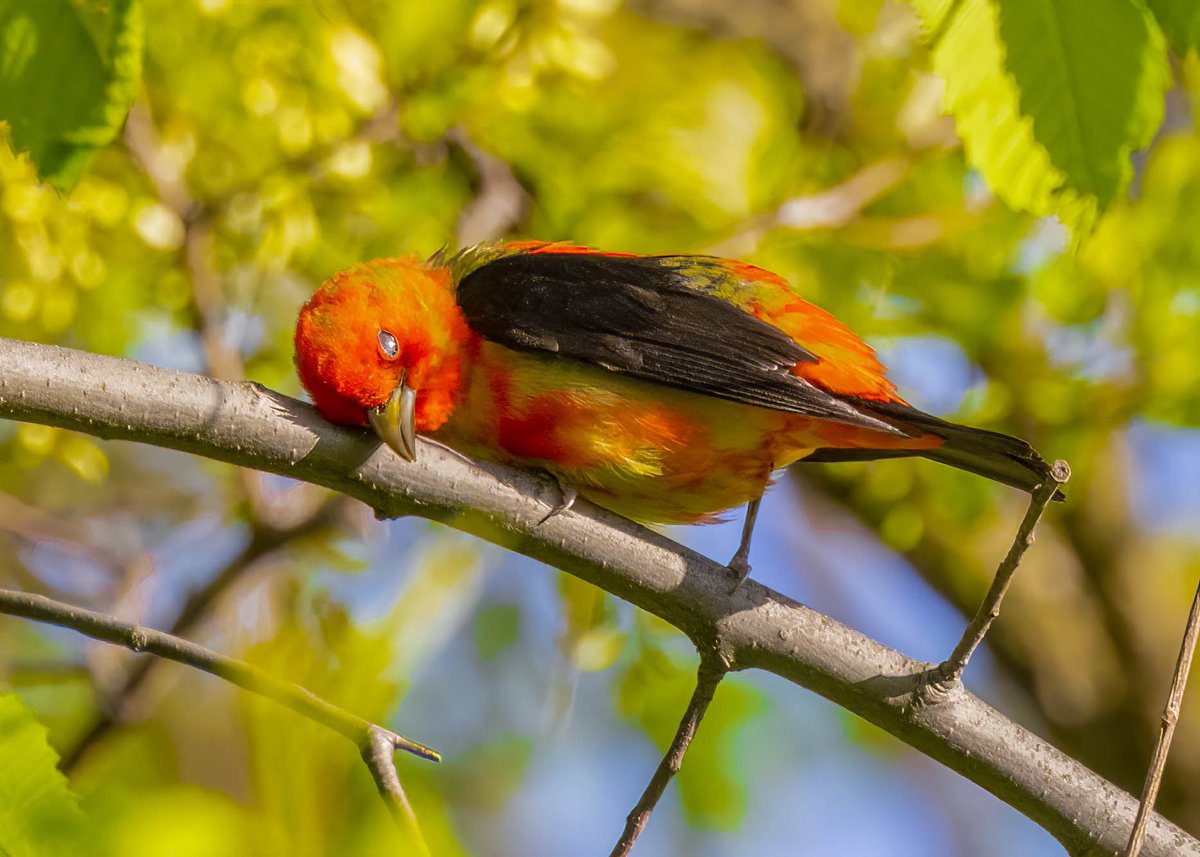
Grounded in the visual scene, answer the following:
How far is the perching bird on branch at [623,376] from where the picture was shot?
3131 millimetres

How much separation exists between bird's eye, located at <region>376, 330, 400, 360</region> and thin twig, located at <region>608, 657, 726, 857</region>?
45.2 inches

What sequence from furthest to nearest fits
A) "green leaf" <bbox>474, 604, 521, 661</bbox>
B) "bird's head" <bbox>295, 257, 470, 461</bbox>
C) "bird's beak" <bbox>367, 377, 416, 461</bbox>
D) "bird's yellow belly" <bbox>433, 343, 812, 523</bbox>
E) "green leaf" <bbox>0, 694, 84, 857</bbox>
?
"green leaf" <bbox>474, 604, 521, 661</bbox>
"bird's yellow belly" <bbox>433, 343, 812, 523</bbox>
"bird's head" <bbox>295, 257, 470, 461</bbox>
"bird's beak" <bbox>367, 377, 416, 461</bbox>
"green leaf" <bbox>0, 694, 84, 857</bbox>

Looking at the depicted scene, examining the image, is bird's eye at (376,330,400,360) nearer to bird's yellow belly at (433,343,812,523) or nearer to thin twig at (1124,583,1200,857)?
bird's yellow belly at (433,343,812,523)

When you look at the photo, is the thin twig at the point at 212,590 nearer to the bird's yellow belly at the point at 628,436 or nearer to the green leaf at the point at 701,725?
the bird's yellow belly at the point at 628,436

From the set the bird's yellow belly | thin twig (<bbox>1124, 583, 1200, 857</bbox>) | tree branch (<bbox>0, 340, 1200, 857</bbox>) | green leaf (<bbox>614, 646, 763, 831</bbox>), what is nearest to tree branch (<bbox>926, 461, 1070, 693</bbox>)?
tree branch (<bbox>0, 340, 1200, 857</bbox>)

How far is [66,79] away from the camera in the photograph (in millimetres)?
2352

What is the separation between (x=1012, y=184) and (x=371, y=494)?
1.31 meters

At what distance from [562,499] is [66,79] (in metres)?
1.27

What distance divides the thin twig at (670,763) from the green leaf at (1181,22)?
142 cm

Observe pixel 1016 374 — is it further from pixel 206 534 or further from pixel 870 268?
pixel 206 534

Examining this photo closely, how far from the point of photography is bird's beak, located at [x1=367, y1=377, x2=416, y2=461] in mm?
2611

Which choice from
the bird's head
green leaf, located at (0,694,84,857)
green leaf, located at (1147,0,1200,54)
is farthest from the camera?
the bird's head

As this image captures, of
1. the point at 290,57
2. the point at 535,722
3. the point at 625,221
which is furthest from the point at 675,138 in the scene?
the point at 535,722

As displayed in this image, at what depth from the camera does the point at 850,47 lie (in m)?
5.36
